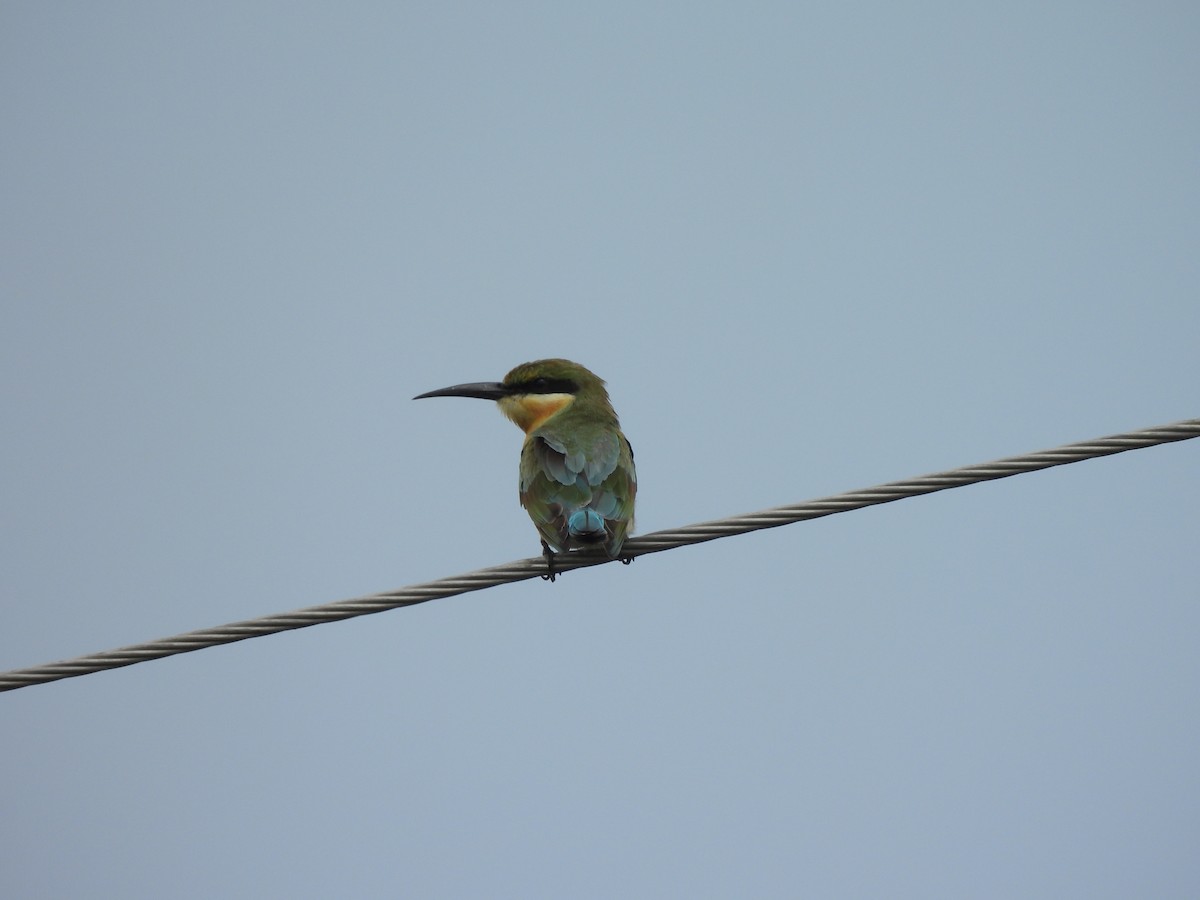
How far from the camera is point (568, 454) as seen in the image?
5047 millimetres

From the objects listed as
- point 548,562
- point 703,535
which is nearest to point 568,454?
point 548,562

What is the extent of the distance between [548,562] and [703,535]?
0.76m

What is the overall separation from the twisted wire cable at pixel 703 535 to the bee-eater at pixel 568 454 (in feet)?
3.03

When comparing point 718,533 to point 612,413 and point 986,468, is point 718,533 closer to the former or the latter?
point 986,468

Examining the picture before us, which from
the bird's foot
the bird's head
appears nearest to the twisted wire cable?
the bird's foot

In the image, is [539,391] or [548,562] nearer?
[548,562]

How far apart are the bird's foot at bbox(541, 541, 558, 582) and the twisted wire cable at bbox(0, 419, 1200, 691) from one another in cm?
62

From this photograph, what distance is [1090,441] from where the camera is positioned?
3.35 m

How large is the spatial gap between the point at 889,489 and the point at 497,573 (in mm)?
1113

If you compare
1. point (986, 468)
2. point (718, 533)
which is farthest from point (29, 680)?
point (986, 468)

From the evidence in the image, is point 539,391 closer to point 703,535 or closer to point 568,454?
point 568,454

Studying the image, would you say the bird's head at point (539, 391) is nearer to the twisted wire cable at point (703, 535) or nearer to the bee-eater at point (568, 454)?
the bee-eater at point (568, 454)

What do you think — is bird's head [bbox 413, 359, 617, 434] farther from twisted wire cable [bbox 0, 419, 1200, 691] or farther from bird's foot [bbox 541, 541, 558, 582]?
twisted wire cable [bbox 0, 419, 1200, 691]

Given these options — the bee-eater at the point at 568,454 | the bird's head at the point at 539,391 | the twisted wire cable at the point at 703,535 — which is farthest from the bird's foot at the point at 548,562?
the bird's head at the point at 539,391
